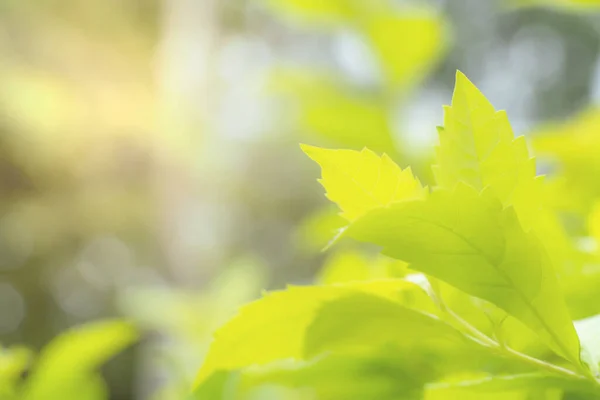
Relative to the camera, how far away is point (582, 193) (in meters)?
0.27

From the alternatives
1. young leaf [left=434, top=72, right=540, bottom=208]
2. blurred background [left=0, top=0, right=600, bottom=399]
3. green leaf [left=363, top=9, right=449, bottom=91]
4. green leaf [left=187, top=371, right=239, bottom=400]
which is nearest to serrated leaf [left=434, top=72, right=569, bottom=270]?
young leaf [left=434, top=72, right=540, bottom=208]

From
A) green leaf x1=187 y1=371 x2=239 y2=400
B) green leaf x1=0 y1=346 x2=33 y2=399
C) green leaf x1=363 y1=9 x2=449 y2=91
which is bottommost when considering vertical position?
green leaf x1=187 y1=371 x2=239 y2=400

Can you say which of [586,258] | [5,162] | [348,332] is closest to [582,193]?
[586,258]

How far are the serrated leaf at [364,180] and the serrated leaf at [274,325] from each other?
0.09ft

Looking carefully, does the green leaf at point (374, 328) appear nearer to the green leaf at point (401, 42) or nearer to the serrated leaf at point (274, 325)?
the serrated leaf at point (274, 325)

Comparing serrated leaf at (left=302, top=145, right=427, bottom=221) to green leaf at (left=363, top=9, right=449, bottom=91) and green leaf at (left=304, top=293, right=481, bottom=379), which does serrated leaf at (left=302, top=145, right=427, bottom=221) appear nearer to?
green leaf at (left=304, top=293, right=481, bottom=379)

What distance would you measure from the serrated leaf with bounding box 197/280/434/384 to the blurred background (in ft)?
2.68

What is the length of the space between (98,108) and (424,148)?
1.32 meters

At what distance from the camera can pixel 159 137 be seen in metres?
1.65

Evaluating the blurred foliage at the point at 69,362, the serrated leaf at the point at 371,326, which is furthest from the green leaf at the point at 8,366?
the serrated leaf at the point at 371,326

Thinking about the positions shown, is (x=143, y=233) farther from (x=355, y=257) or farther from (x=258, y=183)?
(x=355, y=257)

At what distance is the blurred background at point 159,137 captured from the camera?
3.66 feet

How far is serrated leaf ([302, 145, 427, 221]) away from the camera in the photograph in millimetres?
140

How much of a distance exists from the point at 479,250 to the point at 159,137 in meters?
1.60
